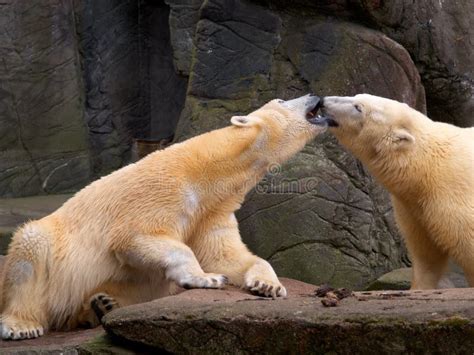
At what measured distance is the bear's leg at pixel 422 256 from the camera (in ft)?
20.2

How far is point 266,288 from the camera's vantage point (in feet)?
16.7

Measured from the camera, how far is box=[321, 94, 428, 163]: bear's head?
619 cm

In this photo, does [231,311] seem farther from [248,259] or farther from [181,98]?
[181,98]

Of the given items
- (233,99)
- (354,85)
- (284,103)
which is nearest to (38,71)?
(233,99)

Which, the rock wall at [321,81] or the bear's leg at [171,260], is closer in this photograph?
the bear's leg at [171,260]

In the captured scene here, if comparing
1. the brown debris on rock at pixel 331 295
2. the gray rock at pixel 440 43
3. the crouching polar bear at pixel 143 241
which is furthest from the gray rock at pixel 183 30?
the brown debris on rock at pixel 331 295

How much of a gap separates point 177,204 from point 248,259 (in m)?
0.54

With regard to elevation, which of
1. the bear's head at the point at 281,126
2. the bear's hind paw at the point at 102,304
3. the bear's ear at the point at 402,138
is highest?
the bear's head at the point at 281,126

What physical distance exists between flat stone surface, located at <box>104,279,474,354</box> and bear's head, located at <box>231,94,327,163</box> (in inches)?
51.2

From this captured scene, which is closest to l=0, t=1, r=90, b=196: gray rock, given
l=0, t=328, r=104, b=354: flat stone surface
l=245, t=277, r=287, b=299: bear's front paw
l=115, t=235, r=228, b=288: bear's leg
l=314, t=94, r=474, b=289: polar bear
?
l=314, t=94, r=474, b=289: polar bear

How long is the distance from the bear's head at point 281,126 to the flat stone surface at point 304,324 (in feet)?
4.27

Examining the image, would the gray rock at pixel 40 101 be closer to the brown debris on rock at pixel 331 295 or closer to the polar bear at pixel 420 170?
the polar bear at pixel 420 170

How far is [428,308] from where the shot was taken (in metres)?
4.05

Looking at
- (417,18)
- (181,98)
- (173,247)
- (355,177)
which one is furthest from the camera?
(181,98)
